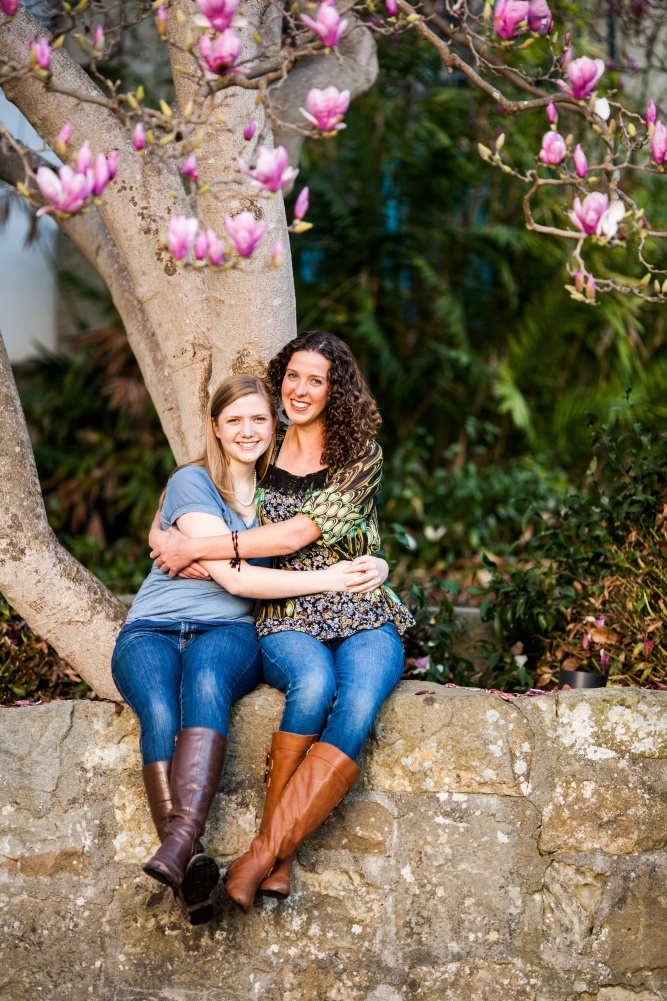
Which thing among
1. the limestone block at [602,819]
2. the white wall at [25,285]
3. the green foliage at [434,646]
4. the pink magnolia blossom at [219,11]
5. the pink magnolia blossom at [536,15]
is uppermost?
the pink magnolia blossom at [219,11]

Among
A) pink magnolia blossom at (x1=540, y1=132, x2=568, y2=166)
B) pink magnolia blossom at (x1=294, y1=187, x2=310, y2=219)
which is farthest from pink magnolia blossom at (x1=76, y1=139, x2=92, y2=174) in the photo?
pink magnolia blossom at (x1=540, y1=132, x2=568, y2=166)

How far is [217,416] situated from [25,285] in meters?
4.09

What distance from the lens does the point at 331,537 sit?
2.98 m

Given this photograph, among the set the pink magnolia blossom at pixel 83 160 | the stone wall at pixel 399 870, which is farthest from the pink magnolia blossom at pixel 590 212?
the stone wall at pixel 399 870

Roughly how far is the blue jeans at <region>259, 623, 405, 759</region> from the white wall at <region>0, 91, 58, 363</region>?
425cm

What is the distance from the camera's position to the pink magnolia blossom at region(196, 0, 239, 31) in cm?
196

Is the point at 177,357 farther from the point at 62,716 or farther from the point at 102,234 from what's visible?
the point at 62,716

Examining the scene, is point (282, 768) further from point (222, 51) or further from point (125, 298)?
point (125, 298)

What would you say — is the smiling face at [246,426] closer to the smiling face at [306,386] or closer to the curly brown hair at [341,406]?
the smiling face at [306,386]

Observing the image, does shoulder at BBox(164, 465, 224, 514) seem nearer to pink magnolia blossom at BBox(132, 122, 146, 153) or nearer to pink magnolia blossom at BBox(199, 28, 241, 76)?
pink magnolia blossom at BBox(132, 122, 146, 153)

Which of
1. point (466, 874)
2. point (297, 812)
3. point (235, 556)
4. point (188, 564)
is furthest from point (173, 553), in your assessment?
point (466, 874)

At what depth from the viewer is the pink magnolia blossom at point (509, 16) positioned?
2281mm

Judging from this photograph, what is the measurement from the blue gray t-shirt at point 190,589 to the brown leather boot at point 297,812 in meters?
0.54

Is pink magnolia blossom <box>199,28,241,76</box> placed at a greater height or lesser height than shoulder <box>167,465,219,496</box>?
greater
